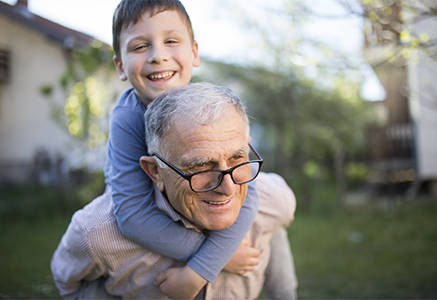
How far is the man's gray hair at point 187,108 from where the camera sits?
157 centimetres

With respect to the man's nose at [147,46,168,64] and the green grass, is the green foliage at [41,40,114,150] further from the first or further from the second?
the man's nose at [147,46,168,64]

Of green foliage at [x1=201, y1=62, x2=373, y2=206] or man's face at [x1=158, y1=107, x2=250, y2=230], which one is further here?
green foliage at [x1=201, y1=62, x2=373, y2=206]

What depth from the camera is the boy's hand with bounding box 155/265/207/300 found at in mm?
1723

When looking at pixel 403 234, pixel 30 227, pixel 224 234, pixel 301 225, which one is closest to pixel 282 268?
pixel 224 234

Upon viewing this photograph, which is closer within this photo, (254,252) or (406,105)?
(254,252)

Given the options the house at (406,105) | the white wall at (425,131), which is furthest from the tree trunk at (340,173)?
the white wall at (425,131)

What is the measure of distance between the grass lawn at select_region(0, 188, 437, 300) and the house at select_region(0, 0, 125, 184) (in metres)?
2.56

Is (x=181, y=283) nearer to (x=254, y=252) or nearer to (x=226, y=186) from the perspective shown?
(x=254, y=252)

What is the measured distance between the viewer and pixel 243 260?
6.30 ft

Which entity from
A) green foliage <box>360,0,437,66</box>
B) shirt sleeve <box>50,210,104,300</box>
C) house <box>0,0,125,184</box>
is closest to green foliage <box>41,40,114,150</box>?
house <box>0,0,125,184</box>

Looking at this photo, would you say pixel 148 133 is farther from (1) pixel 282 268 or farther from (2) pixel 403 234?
(2) pixel 403 234

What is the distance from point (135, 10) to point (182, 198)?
992 millimetres

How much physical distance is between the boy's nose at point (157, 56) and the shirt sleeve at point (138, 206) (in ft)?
1.07

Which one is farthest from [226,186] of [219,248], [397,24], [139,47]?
[397,24]
